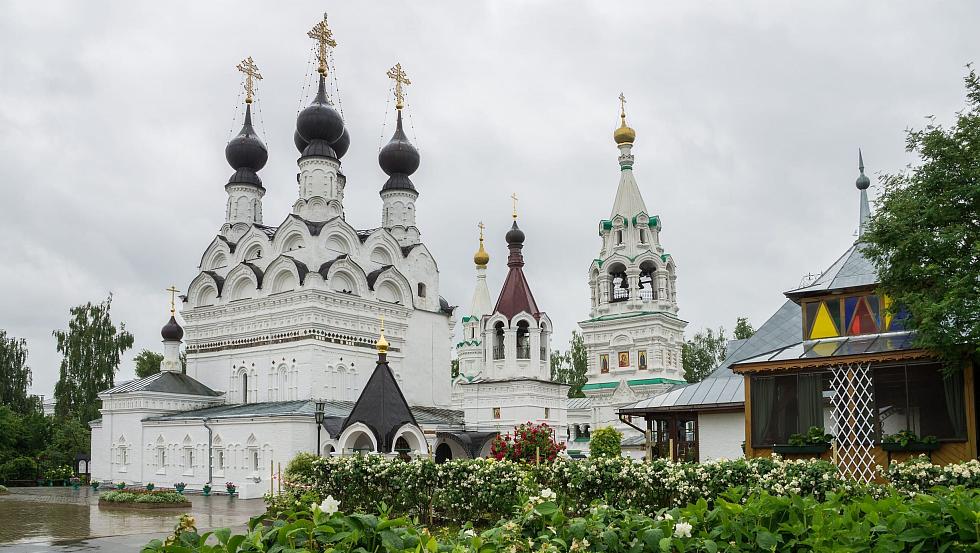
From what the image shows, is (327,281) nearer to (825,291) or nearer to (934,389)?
(825,291)

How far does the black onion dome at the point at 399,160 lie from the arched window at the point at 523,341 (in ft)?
27.2

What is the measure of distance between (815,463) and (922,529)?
6064 millimetres

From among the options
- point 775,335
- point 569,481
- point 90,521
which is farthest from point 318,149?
point 569,481

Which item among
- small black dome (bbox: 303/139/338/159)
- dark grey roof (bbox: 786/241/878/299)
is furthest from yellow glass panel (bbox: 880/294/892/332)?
small black dome (bbox: 303/139/338/159)

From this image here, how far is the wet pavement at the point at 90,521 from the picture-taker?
1400cm

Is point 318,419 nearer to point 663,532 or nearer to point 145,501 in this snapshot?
point 145,501

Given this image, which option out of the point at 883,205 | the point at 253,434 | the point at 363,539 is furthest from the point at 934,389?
the point at 253,434

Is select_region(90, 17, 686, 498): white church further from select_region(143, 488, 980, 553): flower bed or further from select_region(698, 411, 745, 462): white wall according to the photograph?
select_region(143, 488, 980, 553): flower bed

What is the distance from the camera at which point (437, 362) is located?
3319cm

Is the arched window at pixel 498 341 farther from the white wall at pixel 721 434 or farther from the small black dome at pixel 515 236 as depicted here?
the white wall at pixel 721 434

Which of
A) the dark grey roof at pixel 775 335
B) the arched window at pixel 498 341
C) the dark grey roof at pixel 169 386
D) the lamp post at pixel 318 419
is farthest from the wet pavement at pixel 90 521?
the dark grey roof at pixel 775 335

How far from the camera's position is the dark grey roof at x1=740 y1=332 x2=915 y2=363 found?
13854 millimetres

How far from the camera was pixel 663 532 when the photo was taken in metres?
4.72

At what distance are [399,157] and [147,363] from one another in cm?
2524
